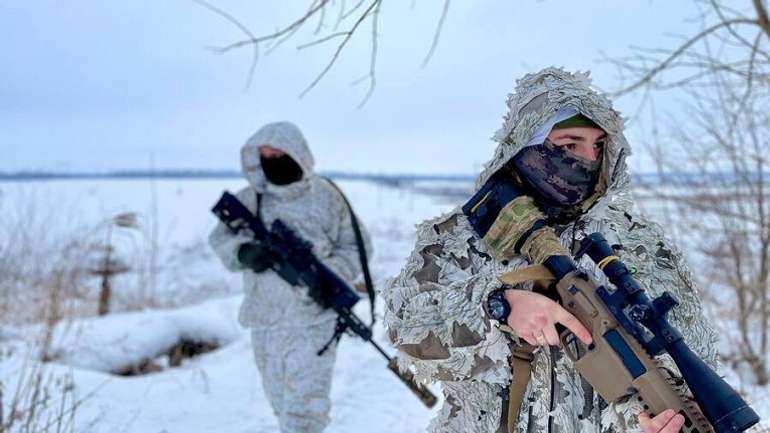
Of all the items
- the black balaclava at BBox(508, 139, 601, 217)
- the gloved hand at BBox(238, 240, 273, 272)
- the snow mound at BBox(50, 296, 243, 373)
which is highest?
the black balaclava at BBox(508, 139, 601, 217)

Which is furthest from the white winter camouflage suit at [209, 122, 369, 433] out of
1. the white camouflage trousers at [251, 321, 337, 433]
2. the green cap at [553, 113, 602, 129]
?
the green cap at [553, 113, 602, 129]

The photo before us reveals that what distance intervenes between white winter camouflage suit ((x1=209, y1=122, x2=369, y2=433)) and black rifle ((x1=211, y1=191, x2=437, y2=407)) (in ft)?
0.18

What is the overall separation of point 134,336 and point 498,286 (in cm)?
479

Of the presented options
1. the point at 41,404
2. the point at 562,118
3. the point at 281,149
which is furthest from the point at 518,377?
the point at 41,404

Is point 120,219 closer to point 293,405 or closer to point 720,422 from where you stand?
point 293,405

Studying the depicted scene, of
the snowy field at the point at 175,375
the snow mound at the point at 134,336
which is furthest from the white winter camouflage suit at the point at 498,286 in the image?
the snow mound at the point at 134,336

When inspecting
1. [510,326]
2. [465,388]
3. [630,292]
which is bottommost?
[465,388]

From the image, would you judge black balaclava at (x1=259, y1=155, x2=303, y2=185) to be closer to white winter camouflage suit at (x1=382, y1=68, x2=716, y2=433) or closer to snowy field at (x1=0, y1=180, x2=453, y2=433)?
snowy field at (x1=0, y1=180, x2=453, y2=433)

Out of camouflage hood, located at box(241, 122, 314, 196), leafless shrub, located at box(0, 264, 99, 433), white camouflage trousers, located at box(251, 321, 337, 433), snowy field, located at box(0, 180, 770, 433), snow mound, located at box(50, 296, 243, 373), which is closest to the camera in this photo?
leafless shrub, located at box(0, 264, 99, 433)

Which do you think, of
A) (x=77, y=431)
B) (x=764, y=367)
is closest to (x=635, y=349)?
(x=77, y=431)

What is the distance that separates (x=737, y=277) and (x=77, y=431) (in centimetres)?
564

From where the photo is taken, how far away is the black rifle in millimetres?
2658

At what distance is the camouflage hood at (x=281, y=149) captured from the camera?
2.75 meters

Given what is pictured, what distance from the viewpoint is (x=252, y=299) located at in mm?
2756
